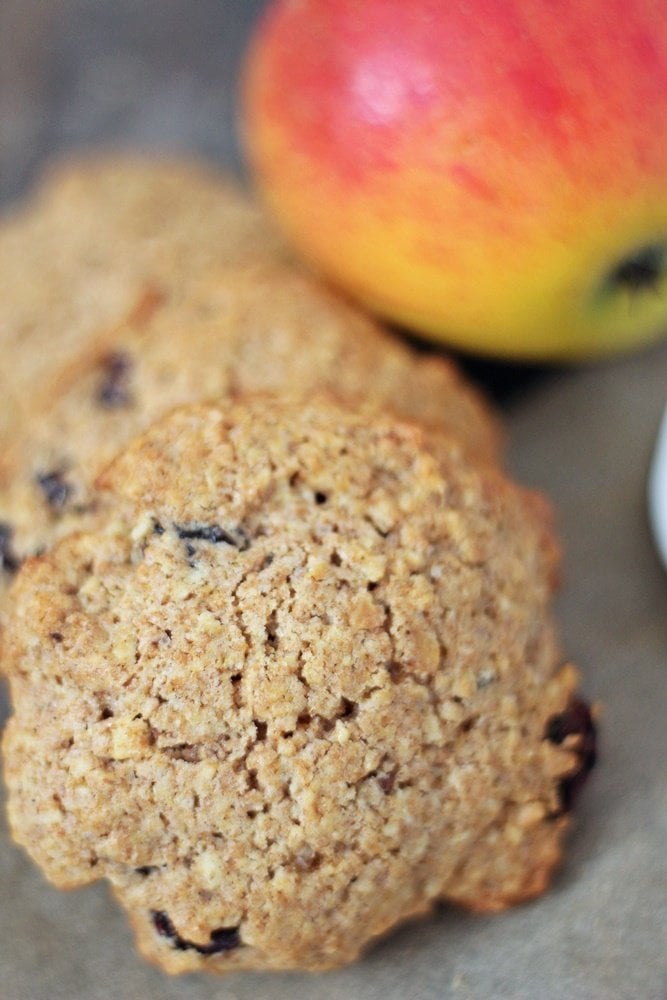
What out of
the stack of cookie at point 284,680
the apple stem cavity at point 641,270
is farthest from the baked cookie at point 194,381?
the apple stem cavity at point 641,270

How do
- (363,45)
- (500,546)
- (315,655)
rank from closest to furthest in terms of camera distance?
(315,655) → (500,546) → (363,45)

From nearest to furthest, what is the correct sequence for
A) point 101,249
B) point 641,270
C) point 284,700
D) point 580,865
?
point 284,700
point 580,865
point 641,270
point 101,249

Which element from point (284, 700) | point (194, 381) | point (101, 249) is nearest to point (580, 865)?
point (284, 700)

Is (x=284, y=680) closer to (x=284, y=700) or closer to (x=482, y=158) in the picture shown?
(x=284, y=700)

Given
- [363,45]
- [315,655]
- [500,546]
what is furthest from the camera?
[363,45]

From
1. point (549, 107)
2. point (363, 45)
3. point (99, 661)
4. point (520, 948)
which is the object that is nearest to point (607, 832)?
point (520, 948)

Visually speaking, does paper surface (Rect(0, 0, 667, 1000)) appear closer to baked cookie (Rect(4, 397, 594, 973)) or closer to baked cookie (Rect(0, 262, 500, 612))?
baked cookie (Rect(4, 397, 594, 973))

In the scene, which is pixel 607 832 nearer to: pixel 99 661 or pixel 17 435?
pixel 99 661

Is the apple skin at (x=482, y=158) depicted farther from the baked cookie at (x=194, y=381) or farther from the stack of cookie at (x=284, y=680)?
the stack of cookie at (x=284, y=680)
